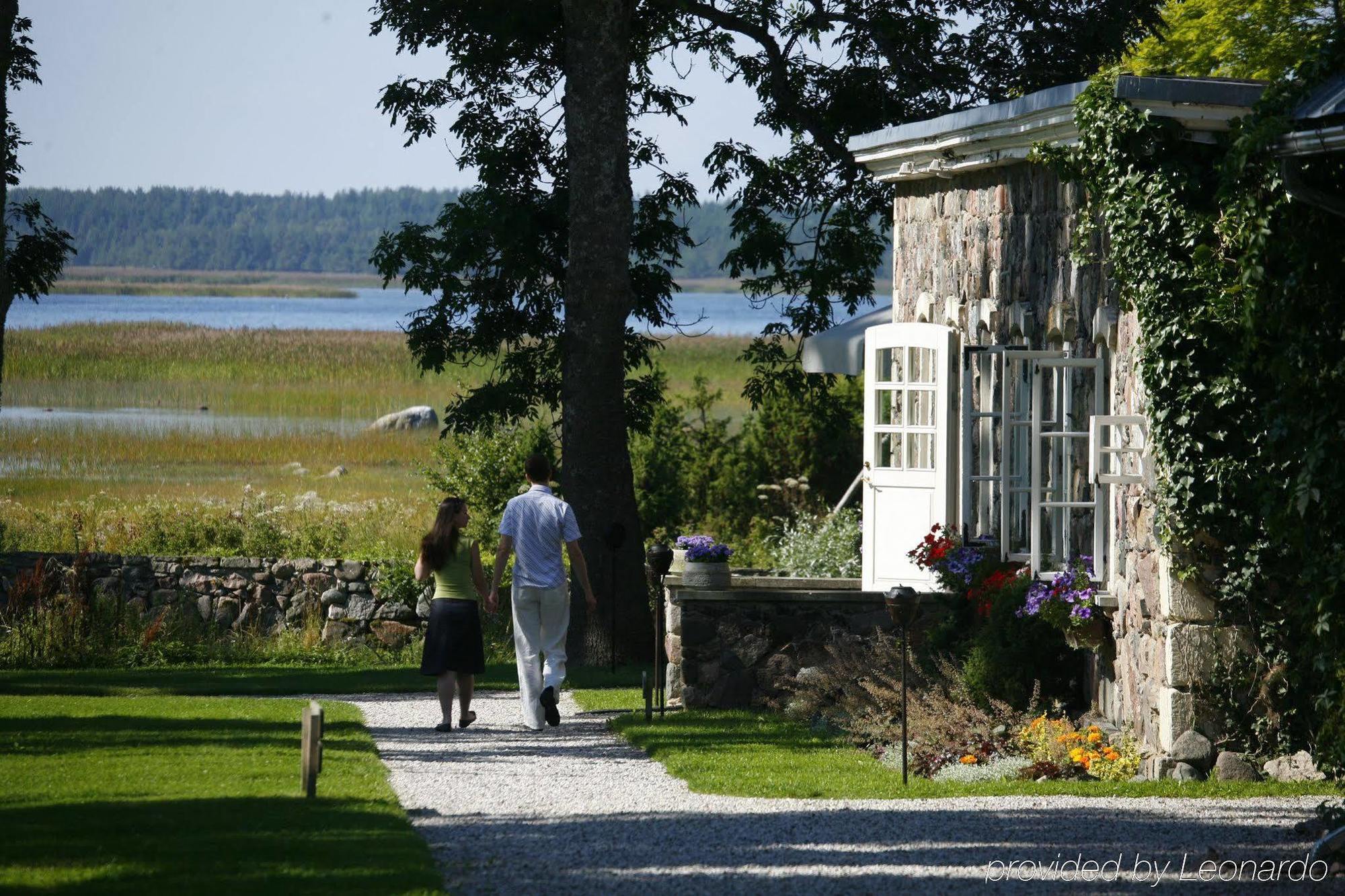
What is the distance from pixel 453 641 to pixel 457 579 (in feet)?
1.32

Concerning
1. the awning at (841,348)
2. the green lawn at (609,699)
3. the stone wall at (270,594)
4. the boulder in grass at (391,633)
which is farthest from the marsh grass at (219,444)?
the green lawn at (609,699)

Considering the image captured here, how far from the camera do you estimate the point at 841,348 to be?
14.5 metres

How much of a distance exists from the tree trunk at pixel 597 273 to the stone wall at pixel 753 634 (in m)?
3.82

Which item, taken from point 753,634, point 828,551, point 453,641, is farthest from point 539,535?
point 828,551

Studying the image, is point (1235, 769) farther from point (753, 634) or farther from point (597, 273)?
point (597, 273)

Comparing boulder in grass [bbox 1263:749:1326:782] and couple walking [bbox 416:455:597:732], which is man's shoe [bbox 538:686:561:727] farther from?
boulder in grass [bbox 1263:749:1326:782]

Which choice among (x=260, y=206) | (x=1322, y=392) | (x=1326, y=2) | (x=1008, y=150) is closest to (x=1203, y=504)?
(x=1322, y=392)

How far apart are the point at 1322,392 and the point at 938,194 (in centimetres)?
536

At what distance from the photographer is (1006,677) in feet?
32.6

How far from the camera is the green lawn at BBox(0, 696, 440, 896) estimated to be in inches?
246

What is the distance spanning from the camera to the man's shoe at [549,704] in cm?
1088

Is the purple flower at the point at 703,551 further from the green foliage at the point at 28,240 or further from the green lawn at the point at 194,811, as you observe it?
the green foliage at the point at 28,240

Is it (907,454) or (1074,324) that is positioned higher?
(1074,324)

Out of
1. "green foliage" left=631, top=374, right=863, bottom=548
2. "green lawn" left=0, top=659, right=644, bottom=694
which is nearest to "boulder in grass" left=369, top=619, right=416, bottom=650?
"green lawn" left=0, top=659, right=644, bottom=694
